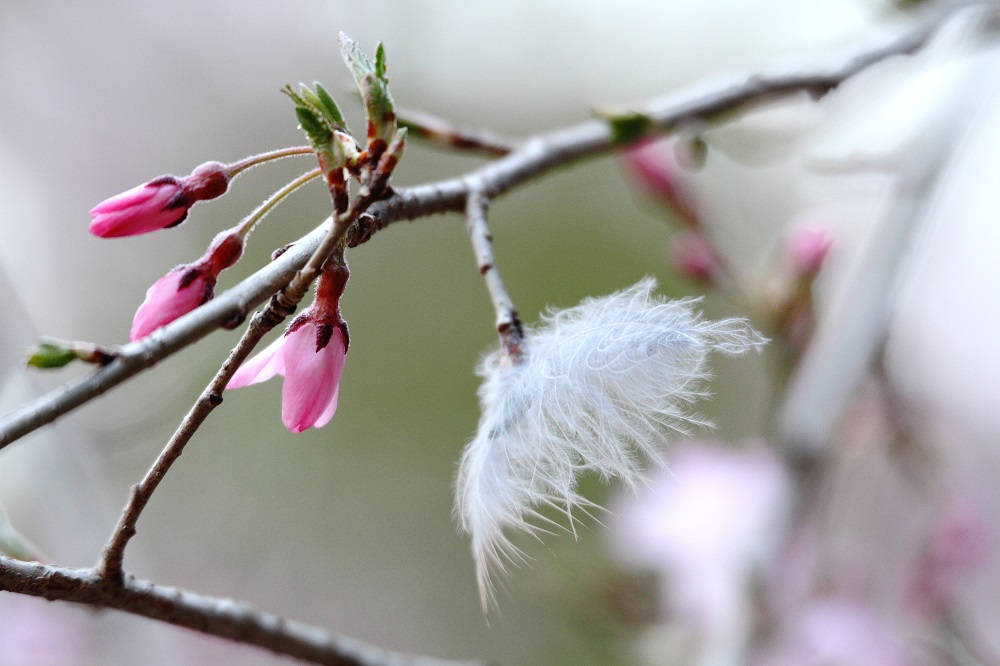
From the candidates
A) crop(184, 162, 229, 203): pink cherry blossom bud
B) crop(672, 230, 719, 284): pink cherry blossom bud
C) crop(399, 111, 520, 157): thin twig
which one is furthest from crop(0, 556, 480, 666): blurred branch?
crop(672, 230, 719, 284): pink cherry blossom bud

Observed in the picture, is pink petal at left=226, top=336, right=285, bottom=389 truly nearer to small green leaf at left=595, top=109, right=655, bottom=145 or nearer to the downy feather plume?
the downy feather plume

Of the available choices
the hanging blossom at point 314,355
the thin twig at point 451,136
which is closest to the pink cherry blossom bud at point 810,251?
the thin twig at point 451,136

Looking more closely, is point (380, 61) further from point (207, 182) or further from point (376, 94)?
point (207, 182)

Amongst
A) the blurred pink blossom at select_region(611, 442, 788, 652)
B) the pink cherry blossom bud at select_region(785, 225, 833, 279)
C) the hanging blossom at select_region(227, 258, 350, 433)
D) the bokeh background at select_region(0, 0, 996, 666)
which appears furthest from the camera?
the bokeh background at select_region(0, 0, 996, 666)

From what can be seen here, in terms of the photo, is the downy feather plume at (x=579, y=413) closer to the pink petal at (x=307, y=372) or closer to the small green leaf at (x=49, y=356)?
the pink petal at (x=307, y=372)

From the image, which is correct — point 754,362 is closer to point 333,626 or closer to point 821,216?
point 333,626

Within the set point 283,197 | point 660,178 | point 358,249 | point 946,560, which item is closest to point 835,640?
point 946,560

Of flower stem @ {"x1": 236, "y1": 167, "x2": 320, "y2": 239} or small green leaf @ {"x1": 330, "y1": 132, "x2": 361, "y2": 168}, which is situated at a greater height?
small green leaf @ {"x1": 330, "y1": 132, "x2": 361, "y2": 168}
